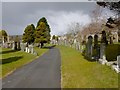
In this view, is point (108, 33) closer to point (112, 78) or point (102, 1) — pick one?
point (102, 1)

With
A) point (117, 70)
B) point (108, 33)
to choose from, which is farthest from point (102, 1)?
point (108, 33)

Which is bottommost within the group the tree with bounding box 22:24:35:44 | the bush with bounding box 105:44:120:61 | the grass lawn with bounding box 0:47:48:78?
the grass lawn with bounding box 0:47:48:78

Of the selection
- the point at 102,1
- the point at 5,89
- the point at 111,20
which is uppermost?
the point at 102,1

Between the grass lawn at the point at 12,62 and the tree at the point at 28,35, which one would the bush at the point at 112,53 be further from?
the tree at the point at 28,35

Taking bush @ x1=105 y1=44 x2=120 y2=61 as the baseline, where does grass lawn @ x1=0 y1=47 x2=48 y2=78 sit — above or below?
below

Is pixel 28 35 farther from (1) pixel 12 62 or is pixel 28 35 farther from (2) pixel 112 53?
(1) pixel 12 62

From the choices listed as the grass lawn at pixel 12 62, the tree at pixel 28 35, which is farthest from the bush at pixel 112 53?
the tree at pixel 28 35

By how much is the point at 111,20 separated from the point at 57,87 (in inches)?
469

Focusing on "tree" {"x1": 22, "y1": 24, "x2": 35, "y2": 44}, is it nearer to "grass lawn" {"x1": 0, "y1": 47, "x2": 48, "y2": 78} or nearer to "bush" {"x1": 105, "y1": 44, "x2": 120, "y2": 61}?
"grass lawn" {"x1": 0, "y1": 47, "x2": 48, "y2": 78}

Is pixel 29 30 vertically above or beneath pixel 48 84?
→ above

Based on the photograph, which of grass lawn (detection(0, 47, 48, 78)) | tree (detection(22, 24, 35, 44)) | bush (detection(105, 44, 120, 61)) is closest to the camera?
grass lawn (detection(0, 47, 48, 78))

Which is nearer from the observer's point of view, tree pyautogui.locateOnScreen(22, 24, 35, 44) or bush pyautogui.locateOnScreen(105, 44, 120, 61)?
bush pyautogui.locateOnScreen(105, 44, 120, 61)

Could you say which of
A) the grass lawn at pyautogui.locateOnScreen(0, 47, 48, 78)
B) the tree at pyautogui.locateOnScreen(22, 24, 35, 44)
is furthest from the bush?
the tree at pyautogui.locateOnScreen(22, 24, 35, 44)

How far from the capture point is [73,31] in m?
125
